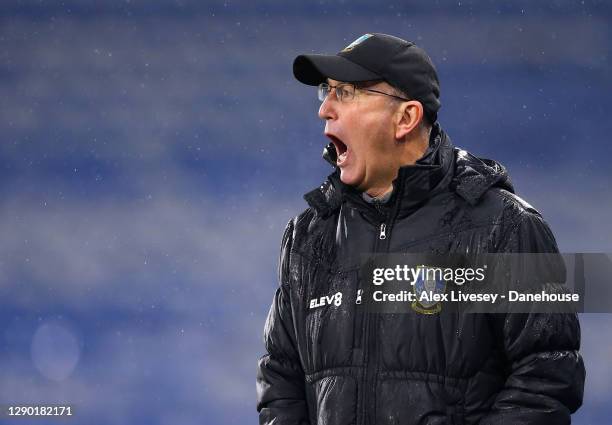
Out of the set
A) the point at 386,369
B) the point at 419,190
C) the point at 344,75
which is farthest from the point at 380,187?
the point at 386,369

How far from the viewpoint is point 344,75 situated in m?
2.78

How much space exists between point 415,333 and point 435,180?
0.44 meters

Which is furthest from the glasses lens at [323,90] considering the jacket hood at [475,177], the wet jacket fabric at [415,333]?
the jacket hood at [475,177]

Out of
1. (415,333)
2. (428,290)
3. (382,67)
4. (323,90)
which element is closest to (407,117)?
(382,67)

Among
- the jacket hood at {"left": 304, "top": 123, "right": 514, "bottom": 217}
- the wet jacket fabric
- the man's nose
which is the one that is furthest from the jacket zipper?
the man's nose

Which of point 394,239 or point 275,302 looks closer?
point 394,239

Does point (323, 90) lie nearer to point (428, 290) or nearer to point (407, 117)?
point (407, 117)

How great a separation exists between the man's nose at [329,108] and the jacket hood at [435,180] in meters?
0.16

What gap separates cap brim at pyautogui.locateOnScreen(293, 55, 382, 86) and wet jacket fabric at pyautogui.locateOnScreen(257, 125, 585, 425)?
0.96ft

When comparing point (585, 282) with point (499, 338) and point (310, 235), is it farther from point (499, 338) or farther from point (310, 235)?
point (310, 235)

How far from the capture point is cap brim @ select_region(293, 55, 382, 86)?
2785mm

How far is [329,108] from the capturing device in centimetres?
283

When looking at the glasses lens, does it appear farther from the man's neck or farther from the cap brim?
the man's neck

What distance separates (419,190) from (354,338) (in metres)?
0.45
